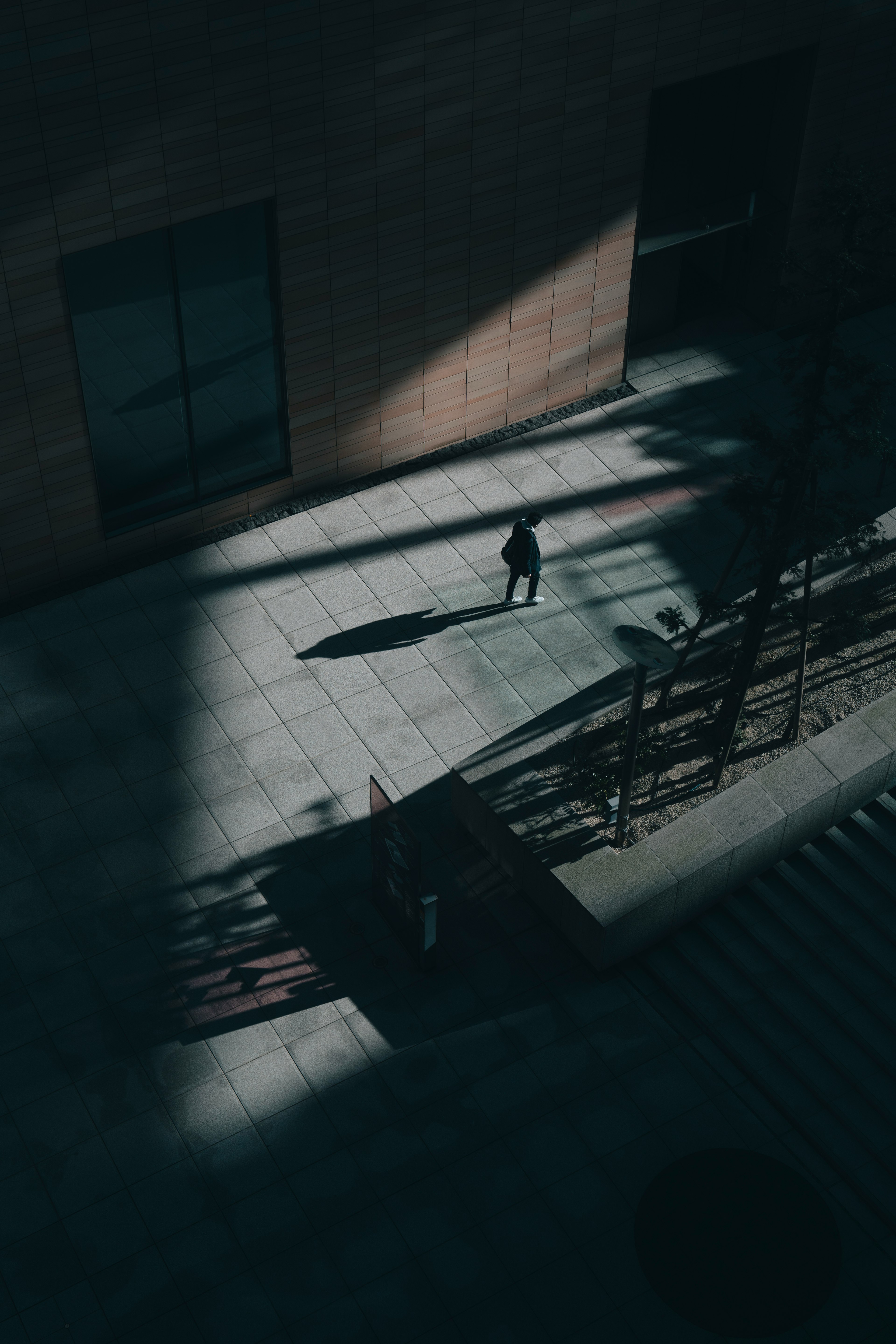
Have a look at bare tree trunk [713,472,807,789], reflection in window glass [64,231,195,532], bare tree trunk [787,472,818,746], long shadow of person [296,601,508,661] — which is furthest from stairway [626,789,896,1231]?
reflection in window glass [64,231,195,532]

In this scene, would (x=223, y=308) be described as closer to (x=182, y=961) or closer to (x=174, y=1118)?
(x=182, y=961)

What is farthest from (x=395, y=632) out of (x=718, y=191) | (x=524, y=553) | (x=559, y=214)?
(x=718, y=191)

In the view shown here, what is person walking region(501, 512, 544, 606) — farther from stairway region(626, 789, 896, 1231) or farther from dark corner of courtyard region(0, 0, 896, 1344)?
stairway region(626, 789, 896, 1231)

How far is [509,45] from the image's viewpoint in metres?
18.6

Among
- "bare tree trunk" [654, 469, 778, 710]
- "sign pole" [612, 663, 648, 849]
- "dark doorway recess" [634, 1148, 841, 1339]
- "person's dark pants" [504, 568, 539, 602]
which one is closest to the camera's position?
"dark doorway recess" [634, 1148, 841, 1339]

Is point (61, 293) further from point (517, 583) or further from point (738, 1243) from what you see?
point (738, 1243)

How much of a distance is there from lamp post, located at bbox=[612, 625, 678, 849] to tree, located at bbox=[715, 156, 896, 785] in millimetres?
1334

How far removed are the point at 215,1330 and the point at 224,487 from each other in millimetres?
11154

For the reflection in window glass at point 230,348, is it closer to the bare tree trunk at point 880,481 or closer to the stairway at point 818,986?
the bare tree trunk at point 880,481

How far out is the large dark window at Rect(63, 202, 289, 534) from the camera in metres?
18.1

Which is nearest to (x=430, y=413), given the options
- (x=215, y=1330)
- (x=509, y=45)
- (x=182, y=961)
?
(x=509, y=45)

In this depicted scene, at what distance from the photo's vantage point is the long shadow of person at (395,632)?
63.4ft

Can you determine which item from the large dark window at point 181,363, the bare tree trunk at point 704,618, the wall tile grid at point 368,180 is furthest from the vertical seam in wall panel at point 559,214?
the bare tree trunk at point 704,618

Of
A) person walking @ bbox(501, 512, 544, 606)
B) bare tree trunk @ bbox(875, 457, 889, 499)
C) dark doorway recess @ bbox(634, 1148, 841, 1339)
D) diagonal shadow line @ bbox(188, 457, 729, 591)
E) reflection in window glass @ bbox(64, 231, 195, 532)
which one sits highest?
reflection in window glass @ bbox(64, 231, 195, 532)
